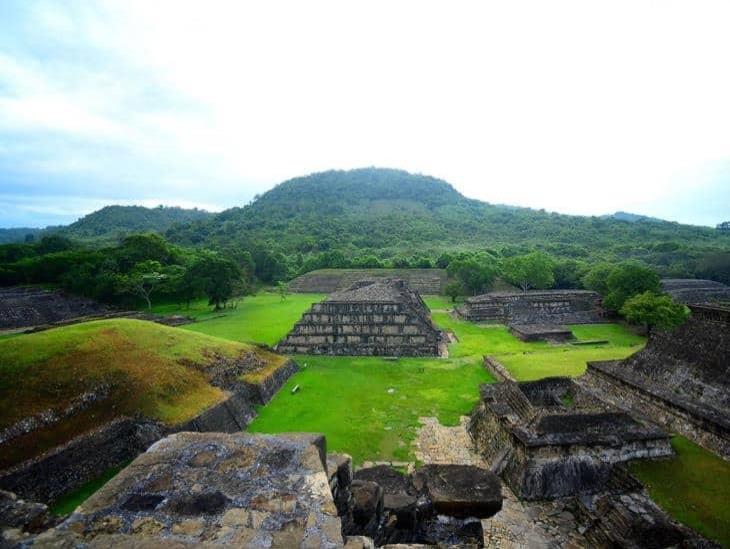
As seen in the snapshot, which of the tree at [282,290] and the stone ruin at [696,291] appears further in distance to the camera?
the tree at [282,290]

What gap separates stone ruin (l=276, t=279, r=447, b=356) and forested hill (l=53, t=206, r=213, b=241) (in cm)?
11695

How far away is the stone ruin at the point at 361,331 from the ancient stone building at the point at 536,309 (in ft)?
35.8

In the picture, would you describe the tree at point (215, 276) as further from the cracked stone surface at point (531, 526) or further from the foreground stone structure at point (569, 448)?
the foreground stone structure at point (569, 448)

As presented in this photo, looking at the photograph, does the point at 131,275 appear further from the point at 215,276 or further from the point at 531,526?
the point at 531,526

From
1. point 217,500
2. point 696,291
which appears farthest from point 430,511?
point 696,291

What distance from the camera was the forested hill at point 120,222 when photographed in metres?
131

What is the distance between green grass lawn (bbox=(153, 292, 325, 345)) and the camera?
31.5 m

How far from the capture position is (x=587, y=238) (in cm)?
9844

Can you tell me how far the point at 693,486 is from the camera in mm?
9500

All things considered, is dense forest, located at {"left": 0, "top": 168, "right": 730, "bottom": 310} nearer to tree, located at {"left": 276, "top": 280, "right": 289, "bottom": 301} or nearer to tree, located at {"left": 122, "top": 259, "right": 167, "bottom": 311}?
tree, located at {"left": 122, "top": 259, "right": 167, "bottom": 311}

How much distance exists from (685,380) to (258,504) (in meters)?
14.4

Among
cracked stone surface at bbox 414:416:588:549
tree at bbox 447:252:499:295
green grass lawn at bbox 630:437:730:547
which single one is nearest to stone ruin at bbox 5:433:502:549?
cracked stone surface at bbox 414:416:588:549

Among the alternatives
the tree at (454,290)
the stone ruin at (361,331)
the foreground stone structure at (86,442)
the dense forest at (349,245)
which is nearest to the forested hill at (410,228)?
the dense forest at (349,245)

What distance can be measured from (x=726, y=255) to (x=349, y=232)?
7777 centimetres
